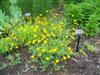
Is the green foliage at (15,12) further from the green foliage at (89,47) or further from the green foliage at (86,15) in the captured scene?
the green foliage at (89,47)

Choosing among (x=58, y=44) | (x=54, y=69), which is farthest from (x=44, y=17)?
(x=54, y=69)

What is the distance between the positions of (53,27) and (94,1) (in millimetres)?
1338

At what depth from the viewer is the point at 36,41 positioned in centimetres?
463

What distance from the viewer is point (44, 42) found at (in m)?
4.45

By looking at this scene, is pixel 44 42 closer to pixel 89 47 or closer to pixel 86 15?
pixel 89 47

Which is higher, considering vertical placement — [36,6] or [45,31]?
[36,6]

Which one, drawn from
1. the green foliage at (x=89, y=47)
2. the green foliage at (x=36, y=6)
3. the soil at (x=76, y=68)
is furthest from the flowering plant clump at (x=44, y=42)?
the green foliage at (x=36, y=6)

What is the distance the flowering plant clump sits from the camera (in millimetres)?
4250

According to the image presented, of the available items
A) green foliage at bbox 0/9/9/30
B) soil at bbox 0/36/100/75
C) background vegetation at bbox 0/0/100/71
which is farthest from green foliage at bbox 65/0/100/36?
green foliage at bbox 0/9/9/30

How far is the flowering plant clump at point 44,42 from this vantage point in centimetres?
425

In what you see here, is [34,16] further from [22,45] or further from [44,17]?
[22,45]

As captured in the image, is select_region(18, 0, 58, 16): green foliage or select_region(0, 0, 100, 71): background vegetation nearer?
select_region(0, 0, 100, 71): background vegetation

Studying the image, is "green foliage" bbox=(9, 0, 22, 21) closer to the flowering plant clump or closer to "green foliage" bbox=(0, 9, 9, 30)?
"green foliage" bbox=(0, 9, 9, 30)

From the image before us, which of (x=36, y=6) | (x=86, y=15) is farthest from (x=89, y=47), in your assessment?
(x=36, y=6)
